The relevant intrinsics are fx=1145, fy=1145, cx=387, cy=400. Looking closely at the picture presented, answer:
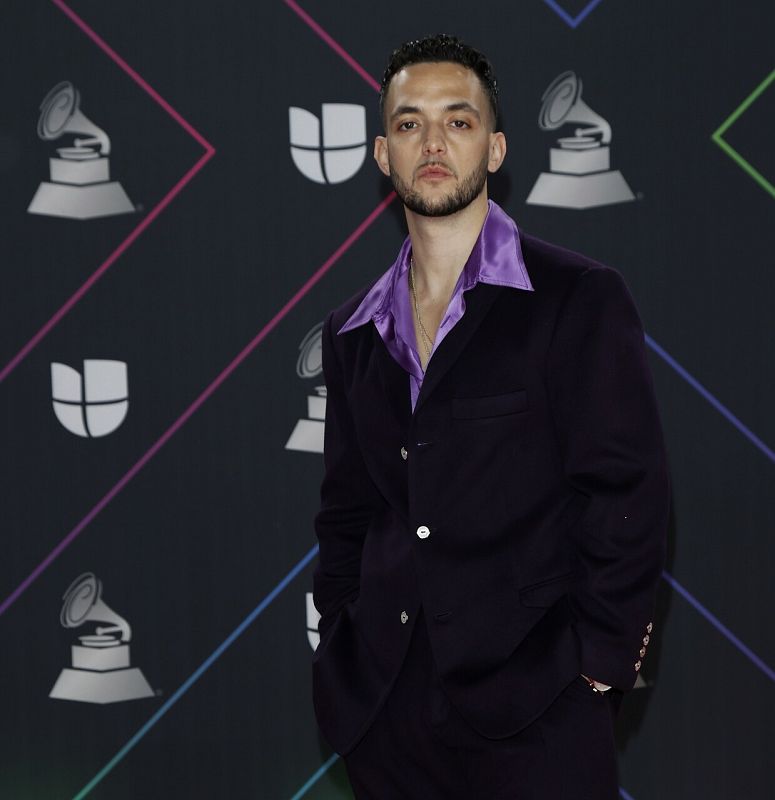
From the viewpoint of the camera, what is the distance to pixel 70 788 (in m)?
3.02

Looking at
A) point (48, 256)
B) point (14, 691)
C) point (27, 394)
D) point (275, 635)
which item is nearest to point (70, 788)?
point (14, 691)

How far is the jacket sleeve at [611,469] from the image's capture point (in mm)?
1704

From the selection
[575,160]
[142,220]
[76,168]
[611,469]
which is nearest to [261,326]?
[142,220]

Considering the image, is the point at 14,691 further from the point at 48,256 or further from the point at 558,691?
the point at 558,691

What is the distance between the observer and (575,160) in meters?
2.76

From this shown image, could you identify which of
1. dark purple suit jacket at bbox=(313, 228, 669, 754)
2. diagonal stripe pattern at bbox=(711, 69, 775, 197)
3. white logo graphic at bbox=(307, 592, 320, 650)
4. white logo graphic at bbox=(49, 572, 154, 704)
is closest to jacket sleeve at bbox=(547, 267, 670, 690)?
dark purple suit jacket at bbox=(313, 228, 669, 754)

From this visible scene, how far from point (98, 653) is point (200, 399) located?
72cm

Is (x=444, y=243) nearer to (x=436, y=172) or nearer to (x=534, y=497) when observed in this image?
(x=436, y=172)

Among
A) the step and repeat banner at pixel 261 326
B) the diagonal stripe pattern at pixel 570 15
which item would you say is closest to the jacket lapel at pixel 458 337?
the step and repeat banner at pixel 261 326

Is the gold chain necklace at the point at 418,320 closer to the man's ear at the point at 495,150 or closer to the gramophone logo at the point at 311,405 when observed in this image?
the man's ear at the point at 495,150

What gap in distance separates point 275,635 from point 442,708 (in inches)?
47.0

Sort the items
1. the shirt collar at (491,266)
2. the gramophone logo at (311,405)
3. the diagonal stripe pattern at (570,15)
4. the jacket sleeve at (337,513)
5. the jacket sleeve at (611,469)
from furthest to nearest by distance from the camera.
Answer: the gramophone logo at (311,405) → the diagonal stripe pattern at (570,15) → the jacket sleeve at (337,513) → the shirt collar at (491,266) → the jacket sleeve at (611,469)

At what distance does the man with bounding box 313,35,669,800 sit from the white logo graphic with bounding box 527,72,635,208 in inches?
33.1

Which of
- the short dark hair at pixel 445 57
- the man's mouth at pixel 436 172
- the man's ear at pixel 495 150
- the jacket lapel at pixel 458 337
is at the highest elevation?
the short dark hair at pixel 445 57
